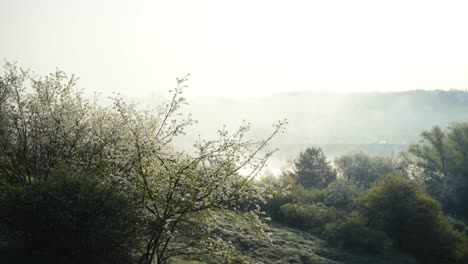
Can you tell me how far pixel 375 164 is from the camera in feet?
204

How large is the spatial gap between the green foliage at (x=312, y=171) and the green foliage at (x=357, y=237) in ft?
89.9

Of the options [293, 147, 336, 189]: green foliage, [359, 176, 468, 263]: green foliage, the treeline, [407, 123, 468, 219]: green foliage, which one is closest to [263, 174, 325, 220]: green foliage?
the treeline

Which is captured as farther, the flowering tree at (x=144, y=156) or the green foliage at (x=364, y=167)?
the green foliage at (x=364, y=167)

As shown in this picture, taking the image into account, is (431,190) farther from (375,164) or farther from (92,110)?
(92,110)

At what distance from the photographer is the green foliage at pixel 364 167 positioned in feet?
193

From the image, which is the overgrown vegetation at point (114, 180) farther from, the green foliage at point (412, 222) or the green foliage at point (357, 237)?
the green foliage at point (412, 222)

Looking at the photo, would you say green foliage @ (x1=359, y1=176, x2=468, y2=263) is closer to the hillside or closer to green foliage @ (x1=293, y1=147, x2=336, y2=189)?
the hillside

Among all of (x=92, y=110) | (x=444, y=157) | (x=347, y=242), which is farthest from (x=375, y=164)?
(x=92, y=110)

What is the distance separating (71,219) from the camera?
382 inches

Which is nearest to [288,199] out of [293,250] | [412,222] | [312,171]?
[412,222]

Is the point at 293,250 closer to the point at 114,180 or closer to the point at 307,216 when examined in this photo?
the point at 307,216

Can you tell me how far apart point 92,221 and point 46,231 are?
140cm

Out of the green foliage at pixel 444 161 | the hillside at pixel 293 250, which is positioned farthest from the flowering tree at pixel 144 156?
the green foliage at pixel 444 161

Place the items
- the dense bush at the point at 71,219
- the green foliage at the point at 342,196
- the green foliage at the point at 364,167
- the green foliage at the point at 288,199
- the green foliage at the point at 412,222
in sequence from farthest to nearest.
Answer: the green foliage at the point at 364,167, the green foliage at the point at 342,196, the green foliage at the point at 288,199, the green foliage at the point at 412,222, the dense bush at the point at 71,219
